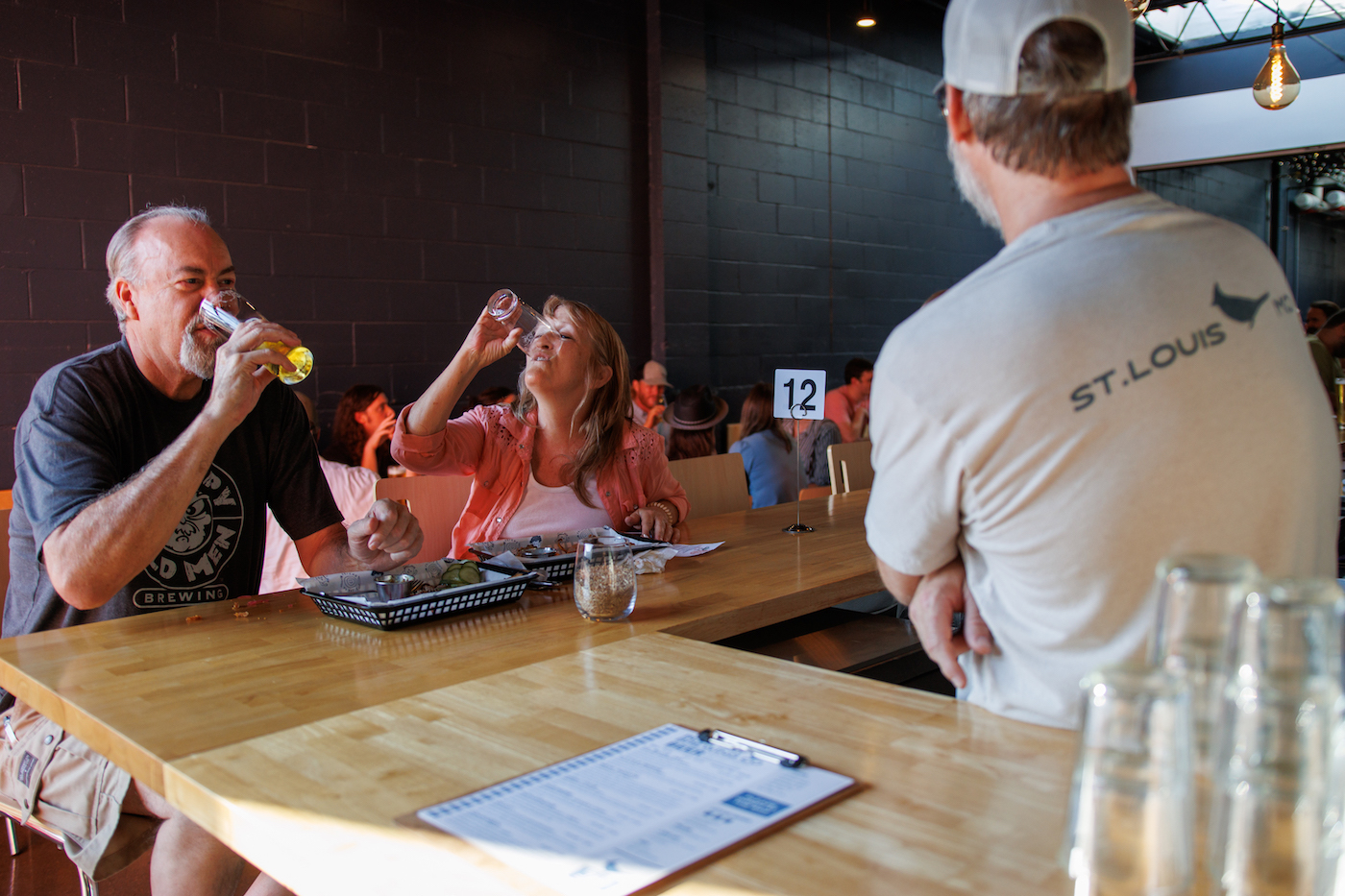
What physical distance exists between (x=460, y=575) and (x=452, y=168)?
12.1ft

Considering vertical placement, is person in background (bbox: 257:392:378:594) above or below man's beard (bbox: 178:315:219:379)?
below

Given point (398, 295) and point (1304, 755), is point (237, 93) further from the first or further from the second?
point (1304, 755)

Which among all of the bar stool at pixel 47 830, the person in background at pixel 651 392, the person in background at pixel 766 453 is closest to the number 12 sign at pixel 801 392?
the person in background at pixel 766 453

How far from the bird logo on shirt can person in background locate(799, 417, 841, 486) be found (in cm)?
363

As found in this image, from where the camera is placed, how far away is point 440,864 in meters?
0.82

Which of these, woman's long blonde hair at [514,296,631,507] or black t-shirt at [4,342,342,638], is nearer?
black t-shirt at [4,342,342,638]

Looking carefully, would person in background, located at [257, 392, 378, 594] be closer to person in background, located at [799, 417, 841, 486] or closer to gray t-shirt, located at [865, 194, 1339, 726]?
gray t-shirt, located at [865, 194, 1339, 726]

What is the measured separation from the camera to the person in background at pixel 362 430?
4.32 m

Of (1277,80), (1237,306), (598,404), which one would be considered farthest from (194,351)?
(1277,80)

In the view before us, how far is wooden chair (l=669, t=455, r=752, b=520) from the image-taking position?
128 inches

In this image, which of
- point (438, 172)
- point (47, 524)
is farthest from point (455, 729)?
point (438, 172)

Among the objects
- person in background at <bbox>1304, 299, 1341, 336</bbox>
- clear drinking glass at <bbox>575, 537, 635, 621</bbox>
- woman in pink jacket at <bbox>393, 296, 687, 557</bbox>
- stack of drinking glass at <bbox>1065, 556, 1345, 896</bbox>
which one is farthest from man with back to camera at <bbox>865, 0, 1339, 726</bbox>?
person in background at <bbox>1304, 299, 1341, 336</bbox>

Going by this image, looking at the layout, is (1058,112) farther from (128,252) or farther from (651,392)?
(651,392)

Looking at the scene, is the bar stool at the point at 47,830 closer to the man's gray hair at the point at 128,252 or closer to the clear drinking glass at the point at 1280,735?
the man's gray hair at the point at 128,252
